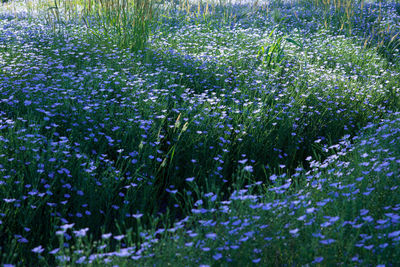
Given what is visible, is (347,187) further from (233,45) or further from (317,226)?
(233,45)

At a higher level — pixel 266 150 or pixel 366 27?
pixel 366 27

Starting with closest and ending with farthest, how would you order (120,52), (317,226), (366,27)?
(317,226), (120,52), (366,27)

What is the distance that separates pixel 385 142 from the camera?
3.47m

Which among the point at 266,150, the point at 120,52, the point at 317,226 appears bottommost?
the point at 266,150

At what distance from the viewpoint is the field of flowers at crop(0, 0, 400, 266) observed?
7.38 ft

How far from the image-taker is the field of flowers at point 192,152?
7.38 ft

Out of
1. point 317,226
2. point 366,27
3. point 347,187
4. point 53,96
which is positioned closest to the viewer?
point 317,226

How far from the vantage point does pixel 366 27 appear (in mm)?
9531

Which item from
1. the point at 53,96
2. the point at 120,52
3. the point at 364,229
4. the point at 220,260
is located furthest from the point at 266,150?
the point at 120,52

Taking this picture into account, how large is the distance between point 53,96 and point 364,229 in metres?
3.41

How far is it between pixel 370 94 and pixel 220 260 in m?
4.00

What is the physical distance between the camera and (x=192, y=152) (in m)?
3.79

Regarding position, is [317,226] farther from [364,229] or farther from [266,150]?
[266,150]

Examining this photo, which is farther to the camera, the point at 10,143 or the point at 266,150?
the point at 266,150
